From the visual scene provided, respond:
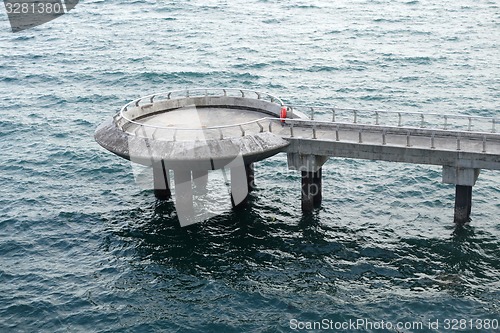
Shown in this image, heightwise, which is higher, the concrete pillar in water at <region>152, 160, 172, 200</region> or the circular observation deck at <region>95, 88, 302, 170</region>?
the circular observation deck at <region>95, 88, 302, 170</region>

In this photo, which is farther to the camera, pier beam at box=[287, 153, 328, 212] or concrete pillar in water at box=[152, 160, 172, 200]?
concrete pillar in water at box=[152, 160, 172, 200]

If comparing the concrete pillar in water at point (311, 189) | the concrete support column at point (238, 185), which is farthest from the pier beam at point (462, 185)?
the concrete support column at point (238, 185)

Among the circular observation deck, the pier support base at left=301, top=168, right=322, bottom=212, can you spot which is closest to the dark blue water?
the pier support base at left=301, top=168, right=322, bottom=212

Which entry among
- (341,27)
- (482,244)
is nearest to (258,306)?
(482,244)

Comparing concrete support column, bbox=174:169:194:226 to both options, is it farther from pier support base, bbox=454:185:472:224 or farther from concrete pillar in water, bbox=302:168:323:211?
pier support base, bbox=454:185:472:224

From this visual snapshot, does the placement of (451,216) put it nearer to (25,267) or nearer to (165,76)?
(25,267)

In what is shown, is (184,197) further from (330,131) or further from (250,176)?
(330,131)

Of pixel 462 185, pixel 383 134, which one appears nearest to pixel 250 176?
pixel 383 134

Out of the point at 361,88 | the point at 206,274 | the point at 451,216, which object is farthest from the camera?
the point at 361,88

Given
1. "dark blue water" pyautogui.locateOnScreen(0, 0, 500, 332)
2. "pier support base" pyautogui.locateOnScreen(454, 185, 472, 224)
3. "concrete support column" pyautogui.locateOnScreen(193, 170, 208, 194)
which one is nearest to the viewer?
"dark blue water" pyautogui.locateOnScreen(0, 0, 500, 332)
